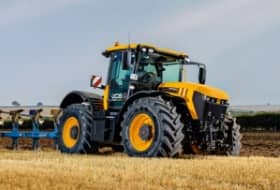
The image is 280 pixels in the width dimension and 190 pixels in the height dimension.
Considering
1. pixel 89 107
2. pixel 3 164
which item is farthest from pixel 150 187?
pixel 89 107

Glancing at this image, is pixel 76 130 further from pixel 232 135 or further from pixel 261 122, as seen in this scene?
pixel 261 122

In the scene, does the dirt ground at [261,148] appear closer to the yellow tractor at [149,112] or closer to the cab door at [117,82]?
the yellow tractor at [149,112]

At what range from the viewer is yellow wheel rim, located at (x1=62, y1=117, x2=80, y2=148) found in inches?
604

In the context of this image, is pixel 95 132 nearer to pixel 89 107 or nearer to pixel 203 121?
pixel 89 107

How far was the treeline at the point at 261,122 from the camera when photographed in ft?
120

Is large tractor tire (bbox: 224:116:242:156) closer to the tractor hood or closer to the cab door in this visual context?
the tractor hood

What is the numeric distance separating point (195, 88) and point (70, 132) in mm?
4129

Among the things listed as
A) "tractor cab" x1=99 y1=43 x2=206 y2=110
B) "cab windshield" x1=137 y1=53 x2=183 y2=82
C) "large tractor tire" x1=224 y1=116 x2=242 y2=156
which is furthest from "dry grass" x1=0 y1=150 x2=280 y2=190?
"cab windshield" x1=137 y1=53 x2=183 y2=82

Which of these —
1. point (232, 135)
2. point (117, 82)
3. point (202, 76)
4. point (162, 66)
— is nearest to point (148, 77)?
point (162, 66)

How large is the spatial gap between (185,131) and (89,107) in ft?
10.2

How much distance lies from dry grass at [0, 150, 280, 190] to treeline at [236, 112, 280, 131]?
86.7 feet

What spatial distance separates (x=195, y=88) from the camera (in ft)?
43.4

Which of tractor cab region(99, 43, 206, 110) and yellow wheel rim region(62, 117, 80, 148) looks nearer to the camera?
tractor cab region(99, 43, 206, 110)

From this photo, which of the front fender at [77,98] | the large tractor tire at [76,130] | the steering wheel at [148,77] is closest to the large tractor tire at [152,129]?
the steering wheel at [148,77]
